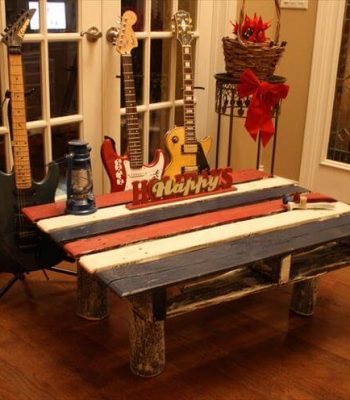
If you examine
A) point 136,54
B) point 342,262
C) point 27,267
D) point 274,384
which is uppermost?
point 136,54

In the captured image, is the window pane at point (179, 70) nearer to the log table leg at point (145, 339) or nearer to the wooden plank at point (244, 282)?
the wooden plank at point (244, 282)

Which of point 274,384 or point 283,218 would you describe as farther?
point 283,218

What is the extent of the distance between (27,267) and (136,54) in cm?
125

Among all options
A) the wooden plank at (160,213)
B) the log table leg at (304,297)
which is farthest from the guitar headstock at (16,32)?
the log table leg at (304,297)

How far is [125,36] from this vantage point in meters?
2.53

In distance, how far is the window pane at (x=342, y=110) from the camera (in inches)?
125

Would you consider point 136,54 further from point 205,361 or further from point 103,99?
point 205,361

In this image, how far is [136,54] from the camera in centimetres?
289

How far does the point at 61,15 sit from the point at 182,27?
0.59 m

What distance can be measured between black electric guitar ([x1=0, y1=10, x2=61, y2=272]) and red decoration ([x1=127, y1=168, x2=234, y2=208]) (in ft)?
1.32

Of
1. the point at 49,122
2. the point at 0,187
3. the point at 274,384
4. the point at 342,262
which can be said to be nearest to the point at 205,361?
the point at 274,384

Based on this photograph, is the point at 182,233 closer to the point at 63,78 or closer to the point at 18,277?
the point at 18,277

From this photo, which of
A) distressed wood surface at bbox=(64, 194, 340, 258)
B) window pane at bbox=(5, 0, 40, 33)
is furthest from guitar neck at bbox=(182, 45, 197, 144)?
window pane at bbox=(5, 0, 40, 33)

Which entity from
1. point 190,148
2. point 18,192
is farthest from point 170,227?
point 190,148
